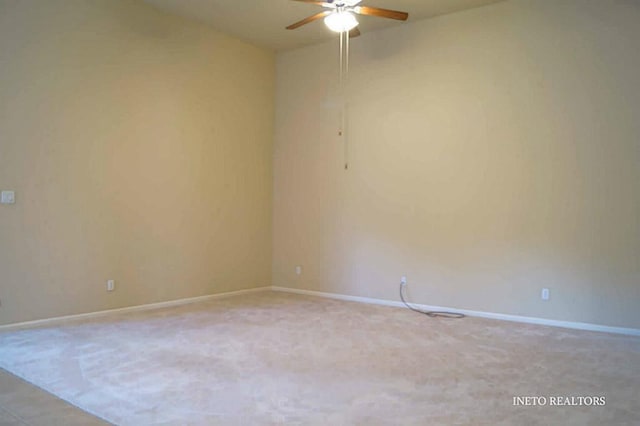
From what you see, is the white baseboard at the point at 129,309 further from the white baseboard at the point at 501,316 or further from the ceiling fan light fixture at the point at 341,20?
the ceiling fan light fixture at the point at 341,20

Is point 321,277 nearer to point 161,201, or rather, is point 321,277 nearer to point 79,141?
point 161,201

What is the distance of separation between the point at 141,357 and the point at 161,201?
93.7 inches

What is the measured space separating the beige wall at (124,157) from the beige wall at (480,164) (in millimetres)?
794

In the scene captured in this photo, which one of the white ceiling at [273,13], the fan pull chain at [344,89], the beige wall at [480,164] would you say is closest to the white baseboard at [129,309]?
the beige wall at [480,164]

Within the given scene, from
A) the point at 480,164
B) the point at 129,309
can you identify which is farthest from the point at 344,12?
the point at 129,309

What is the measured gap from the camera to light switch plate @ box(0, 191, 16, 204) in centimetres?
417

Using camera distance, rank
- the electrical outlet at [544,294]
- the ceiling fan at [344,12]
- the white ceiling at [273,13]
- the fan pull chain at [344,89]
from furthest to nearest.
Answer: the fan pull chain at [344,89]
the white ceiling at [273,13]
the electrical outlet at [544,294]
the ceiling fan at [344,12]

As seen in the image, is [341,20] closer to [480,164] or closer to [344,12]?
[344,12]

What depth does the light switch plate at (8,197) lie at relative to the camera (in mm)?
4172

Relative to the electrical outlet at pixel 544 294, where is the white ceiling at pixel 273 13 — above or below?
above

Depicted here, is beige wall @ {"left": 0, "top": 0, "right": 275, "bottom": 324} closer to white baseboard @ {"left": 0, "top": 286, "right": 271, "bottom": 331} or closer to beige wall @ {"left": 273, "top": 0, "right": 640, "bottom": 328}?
white baseboard @ {"left": 0, "top": 286, "right": 271, "bottom": 331}

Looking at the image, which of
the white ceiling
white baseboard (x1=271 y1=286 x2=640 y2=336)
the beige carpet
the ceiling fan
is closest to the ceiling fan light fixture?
the ceiling fan

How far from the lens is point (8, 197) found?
13.8 ft

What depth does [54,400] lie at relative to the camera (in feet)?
8.61
